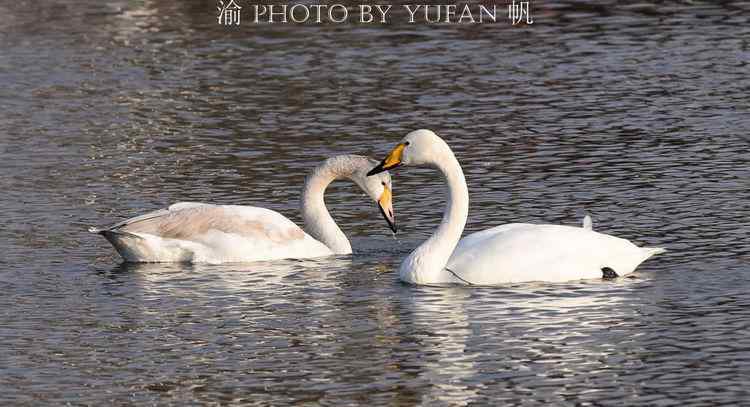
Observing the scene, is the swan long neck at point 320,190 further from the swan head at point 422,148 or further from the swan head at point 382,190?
the swan head at point 422,148

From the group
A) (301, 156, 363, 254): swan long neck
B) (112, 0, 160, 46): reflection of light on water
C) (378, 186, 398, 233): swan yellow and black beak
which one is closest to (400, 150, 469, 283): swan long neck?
(378, 186, 398, 233): swan yellow and black beak

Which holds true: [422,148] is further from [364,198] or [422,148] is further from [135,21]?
[135,21]

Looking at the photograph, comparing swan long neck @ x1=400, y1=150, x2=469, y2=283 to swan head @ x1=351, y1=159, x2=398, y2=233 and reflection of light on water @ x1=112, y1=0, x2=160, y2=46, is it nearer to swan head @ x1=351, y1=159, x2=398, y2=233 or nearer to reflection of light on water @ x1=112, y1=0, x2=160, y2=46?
swan head @ x1=351, y1=159, x2=398, y2=233

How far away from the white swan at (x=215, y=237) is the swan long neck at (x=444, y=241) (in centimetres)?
158

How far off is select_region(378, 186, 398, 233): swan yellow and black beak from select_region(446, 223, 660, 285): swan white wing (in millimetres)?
1636

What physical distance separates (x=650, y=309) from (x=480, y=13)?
60.6ft

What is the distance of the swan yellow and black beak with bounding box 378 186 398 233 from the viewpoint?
52.0 ft

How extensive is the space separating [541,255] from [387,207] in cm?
232

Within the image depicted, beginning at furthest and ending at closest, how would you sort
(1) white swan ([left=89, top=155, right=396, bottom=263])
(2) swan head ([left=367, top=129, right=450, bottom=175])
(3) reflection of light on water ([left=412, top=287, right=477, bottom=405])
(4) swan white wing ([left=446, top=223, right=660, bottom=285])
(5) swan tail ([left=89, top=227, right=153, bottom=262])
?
1. (1) white swan ([left=89, top=155, right=396, bottom=263])
2. (5) swan tail ([left=89, top=227, right=153, bottom=262])
3. (2) swan head ([left=367, top=129, right=450, bottom=175])
4. (4) swan white wing ([left=446, top=223, right=660, bottom=285])
5. (3) reflection of light on water ([left=412, top=287, right=477, bottom=405])

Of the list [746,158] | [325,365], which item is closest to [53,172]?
[746,158]

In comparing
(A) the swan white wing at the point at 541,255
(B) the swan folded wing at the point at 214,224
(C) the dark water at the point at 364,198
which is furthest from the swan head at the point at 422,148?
(B) the swan folded wing at the point at 214,224

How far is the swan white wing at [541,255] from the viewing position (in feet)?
45.6

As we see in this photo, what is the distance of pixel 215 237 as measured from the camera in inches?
608

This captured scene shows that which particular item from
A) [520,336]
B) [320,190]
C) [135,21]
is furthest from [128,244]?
[135,21]
